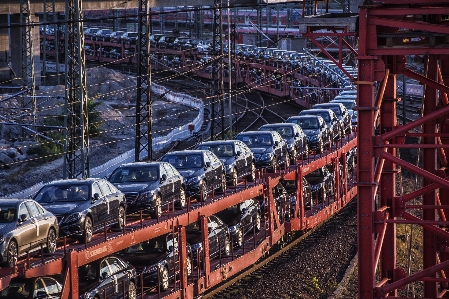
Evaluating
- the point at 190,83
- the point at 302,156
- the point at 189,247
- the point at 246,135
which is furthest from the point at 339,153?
the point at 190,83

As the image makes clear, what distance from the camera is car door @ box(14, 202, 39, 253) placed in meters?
18.8

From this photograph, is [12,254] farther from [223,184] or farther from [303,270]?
[303,270]

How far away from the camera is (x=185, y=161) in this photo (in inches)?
1122

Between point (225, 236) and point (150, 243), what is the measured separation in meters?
3.14

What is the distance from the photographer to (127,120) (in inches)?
2322

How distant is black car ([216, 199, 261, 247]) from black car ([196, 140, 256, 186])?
2.27ft

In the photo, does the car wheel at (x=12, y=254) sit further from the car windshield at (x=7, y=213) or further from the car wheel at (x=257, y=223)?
the car wheel at (x=257, y=223)

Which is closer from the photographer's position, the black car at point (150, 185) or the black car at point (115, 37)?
the black car at point (150, 185)

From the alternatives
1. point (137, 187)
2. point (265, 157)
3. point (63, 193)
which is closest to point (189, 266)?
point (137, 187)

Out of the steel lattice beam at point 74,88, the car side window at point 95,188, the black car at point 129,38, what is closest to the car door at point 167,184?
the car side window at point 95,188

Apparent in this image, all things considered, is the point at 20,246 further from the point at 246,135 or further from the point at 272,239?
the point at 246,135

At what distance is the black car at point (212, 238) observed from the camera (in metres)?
25.6

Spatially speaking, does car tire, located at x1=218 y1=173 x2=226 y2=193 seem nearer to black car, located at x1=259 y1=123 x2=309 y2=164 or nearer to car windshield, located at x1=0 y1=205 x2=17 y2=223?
black car, located at x1=259 y1=123 x2=309 y2=164

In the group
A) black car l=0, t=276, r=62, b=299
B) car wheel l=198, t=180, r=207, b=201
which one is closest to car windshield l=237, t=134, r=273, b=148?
car wheel l=198, t=180, r=207, b=201
